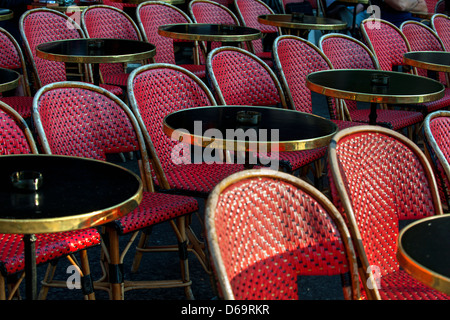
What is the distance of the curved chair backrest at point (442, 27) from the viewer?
21.9ft

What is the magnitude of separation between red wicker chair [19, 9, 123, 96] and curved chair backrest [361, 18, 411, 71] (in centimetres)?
216

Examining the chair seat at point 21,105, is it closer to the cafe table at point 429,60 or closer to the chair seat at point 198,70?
the chair seat at point 198,70

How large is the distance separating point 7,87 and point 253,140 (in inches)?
58.5

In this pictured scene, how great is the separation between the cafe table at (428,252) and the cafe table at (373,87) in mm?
1922

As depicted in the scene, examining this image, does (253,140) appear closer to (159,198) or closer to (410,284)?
(159,198)

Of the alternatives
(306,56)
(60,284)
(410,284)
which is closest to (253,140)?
(410,284)

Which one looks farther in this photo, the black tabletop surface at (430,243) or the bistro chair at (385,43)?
the bistro chair at (385,43)

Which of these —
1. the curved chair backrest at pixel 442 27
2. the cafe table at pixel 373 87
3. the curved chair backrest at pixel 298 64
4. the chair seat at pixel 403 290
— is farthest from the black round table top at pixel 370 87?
the curved chair backrest at pixel 442 27

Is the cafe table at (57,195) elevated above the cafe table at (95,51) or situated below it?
above

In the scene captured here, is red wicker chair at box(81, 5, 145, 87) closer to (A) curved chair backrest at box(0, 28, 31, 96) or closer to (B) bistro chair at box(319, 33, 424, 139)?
(A) curved chair backrest at box(0, 28, 31, 96)

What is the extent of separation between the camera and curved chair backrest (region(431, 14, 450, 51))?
6.68m

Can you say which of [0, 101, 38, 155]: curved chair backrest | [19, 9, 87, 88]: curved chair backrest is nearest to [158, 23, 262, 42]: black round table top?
[19, 9, 87, 88]: curved chair backrest

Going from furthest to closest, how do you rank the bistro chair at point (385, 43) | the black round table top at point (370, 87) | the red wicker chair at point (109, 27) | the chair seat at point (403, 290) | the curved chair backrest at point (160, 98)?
the bistro chair at point (385, 43), the red wicker chair at point (109, 27), the black round table top at point (370, 87), the curved chair backrest at point (160, 98), the chair seat at point (403, 290)

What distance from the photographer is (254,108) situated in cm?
341
